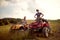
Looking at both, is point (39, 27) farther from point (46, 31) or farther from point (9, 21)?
point (9, 21)

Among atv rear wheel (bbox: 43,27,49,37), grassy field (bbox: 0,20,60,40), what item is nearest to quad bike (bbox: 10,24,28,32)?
grassy field (bbox: 0,20,60,40)

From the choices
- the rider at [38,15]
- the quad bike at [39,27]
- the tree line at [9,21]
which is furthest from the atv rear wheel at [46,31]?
the tree line at [9,21]

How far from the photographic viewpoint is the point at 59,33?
3.64m

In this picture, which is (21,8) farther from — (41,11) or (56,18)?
(56,18)

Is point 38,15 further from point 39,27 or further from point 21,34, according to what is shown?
point 21,34

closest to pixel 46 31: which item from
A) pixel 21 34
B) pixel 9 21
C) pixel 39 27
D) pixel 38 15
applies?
pixel 39 27

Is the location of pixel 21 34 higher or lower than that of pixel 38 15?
lower

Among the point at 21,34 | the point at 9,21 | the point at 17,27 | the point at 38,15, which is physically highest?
the point at 38,15

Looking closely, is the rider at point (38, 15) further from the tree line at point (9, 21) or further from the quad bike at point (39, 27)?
the tree line at point (9, 21)

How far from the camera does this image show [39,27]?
3.67m

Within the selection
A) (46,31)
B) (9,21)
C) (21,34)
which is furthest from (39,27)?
(9,21)

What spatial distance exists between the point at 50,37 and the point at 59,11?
0.60 meters

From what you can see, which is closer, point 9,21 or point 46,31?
point 46,31

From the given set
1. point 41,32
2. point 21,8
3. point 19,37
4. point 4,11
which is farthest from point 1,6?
point 41,32
